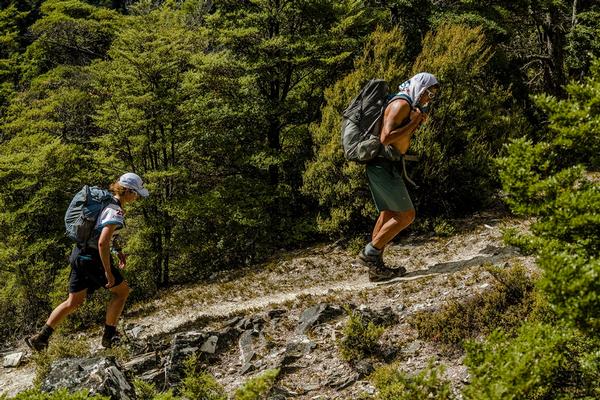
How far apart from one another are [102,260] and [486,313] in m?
4.43

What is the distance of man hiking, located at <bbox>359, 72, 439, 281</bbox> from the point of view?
624 centimetres

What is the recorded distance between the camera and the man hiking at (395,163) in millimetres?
6242

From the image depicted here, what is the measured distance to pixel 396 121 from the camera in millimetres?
6301

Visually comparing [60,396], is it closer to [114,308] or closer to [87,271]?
[87,271]

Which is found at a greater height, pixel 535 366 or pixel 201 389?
pixel 535 366

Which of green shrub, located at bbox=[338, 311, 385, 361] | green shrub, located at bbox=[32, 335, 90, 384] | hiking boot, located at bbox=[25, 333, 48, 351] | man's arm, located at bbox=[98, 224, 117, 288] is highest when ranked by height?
man's arm, located at bbox=[98, 224, 117, 288]

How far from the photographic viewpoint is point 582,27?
571 inches

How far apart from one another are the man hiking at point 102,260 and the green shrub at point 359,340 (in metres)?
2.95

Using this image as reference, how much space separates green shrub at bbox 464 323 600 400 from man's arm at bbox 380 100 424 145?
3233 millimetres

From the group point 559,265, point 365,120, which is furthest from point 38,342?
point 559,265

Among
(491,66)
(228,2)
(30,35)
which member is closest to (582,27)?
(491,66)

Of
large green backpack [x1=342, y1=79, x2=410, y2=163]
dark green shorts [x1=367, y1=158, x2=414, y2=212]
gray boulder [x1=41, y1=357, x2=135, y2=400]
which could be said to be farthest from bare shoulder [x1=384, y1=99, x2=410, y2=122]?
gray boulder [x1=41, y1=357, x2=135, y2=400]

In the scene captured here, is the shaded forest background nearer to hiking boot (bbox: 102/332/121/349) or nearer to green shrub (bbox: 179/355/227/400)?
hiking boot (bbox: 102/332/121/349)

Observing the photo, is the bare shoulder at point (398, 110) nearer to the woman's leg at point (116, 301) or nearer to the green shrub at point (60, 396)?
the woman's leg at point (116, 301)
